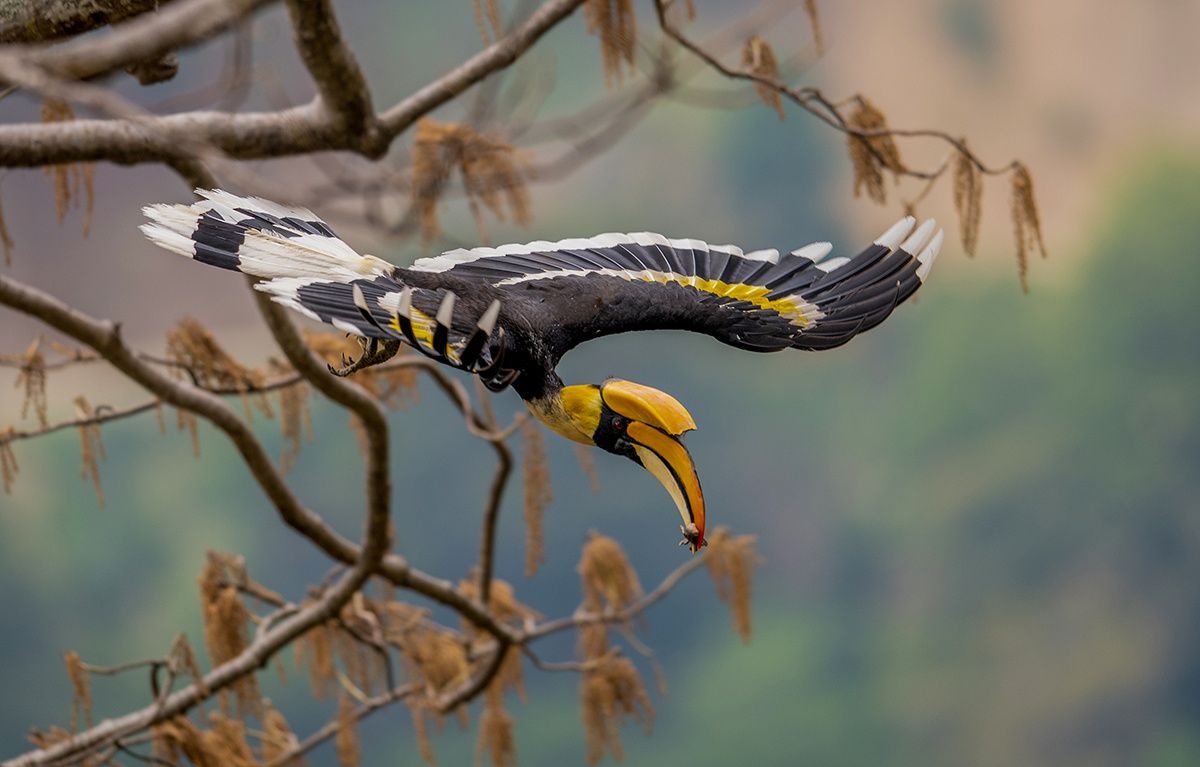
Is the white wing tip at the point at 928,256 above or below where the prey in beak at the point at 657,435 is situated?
above

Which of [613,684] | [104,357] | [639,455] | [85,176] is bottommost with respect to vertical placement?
[639,455]

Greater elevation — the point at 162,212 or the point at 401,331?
the point at 162,212

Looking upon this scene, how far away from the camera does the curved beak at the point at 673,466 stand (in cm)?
182

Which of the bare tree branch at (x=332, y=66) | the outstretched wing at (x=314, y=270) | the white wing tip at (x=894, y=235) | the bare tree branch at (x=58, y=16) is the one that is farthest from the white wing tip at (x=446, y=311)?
the white wing tip at (x=894, y=235)

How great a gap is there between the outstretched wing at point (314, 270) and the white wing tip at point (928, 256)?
0.91 m

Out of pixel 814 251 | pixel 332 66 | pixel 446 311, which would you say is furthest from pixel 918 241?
pixel 446 311

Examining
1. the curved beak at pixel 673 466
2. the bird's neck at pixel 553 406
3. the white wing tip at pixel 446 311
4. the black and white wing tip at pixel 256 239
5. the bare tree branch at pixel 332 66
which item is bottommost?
the curved beak at pixel 673 466

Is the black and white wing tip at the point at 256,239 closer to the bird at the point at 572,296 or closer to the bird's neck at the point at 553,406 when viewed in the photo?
the bird at the point at 572,296

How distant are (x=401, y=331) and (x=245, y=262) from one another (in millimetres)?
395

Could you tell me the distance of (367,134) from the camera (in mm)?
2924

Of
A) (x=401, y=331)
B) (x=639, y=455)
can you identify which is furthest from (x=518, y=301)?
(x=401, y=331)

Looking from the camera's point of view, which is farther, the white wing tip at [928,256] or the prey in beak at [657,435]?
the white wing tip at [928,256]

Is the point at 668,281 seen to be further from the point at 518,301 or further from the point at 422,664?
the point at 422,664

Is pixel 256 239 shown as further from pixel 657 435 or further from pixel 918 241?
pixel 918 241
